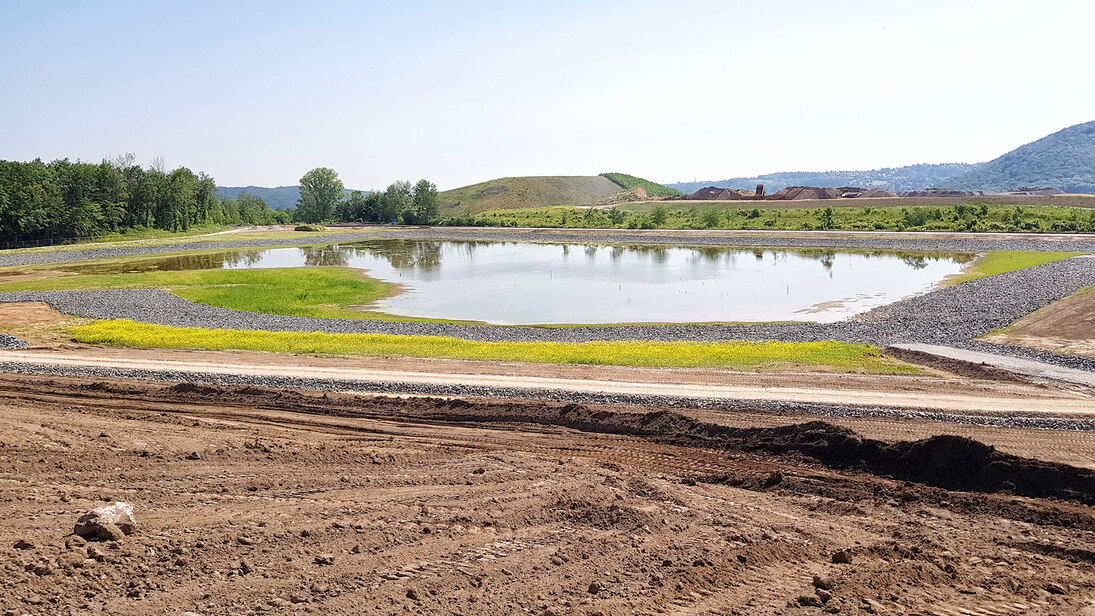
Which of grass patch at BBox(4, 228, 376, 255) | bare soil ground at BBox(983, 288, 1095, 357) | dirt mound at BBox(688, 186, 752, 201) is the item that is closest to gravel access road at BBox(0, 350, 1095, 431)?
bare soil ground at BBox(983, 288, 1095, 357)

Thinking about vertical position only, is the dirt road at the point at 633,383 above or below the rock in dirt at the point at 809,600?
above

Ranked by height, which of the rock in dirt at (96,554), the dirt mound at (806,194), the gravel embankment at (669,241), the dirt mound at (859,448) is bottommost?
the dirt mound at (859,448)

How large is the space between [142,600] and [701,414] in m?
13.4

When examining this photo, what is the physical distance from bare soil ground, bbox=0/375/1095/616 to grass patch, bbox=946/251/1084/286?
39.7 m

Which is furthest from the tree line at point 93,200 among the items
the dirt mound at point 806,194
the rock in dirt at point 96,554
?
the dirt mound at point 806,194

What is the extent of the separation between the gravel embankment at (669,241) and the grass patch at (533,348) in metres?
49.6

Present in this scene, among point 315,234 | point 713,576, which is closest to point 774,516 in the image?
point 713,576

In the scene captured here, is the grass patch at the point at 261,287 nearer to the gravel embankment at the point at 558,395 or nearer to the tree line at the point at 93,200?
the gravel embankment at the point at 558,395

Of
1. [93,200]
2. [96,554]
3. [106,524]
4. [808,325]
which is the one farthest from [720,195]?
[96,554]

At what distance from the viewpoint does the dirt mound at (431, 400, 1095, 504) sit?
535 inches

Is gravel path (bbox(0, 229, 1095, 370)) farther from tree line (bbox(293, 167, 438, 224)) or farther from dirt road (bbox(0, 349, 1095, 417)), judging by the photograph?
tree line (bbox(293, 167, 438, 224))

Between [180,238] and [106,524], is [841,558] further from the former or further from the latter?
[180,238]

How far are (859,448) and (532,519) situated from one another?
7714mm

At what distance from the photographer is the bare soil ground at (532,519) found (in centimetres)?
983
